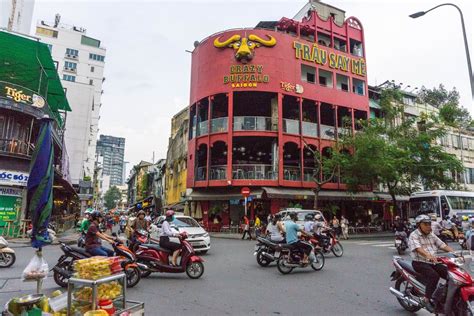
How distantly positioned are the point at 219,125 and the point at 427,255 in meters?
21.9

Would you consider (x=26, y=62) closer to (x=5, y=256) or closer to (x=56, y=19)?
(x=5, y=256)

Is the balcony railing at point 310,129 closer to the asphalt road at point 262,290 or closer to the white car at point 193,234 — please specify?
the white car at point 193,234

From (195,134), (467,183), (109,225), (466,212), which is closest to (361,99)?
(466,212)

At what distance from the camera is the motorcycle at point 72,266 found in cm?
734

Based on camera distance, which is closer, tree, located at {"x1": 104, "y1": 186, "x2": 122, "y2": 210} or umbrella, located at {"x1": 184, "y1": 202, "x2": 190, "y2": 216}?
umbrella, located at {"x1": 184, "y1": 202, "x2": 190, "y2": 216}

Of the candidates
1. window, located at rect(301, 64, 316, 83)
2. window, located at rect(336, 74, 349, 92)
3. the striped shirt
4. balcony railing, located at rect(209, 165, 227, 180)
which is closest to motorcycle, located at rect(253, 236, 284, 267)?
the striped shirt

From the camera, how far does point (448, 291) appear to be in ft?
15.6

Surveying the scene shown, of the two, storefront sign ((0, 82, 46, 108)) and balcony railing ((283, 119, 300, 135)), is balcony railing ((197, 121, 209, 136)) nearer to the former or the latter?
balcony railing ((283, 119, 300, 135))

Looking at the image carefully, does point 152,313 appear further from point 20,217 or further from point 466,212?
point 466,212

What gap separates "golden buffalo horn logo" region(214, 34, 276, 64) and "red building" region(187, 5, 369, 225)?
8 centimetres

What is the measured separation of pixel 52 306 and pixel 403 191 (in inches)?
1078

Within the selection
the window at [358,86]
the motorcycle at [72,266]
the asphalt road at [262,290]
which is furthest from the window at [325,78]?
the motorcycle at [72,266]

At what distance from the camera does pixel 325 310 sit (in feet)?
19.1

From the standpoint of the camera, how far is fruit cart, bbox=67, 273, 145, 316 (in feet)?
12.4
